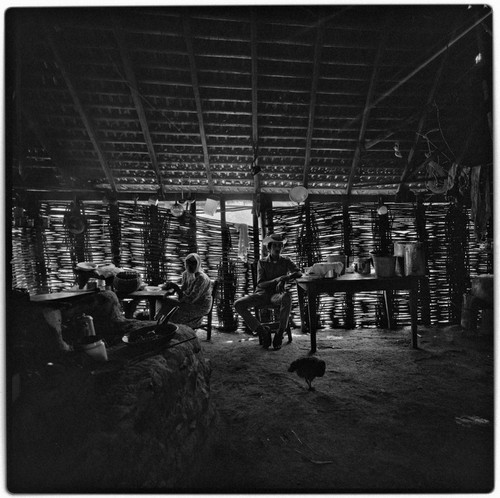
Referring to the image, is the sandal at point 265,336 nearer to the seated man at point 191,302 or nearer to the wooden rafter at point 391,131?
the seated man at point 191,302

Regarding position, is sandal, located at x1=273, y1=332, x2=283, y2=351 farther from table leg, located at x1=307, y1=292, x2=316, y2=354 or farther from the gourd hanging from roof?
the gourd hanging from roof

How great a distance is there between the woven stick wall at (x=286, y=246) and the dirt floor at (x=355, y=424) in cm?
179

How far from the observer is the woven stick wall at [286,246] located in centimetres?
632

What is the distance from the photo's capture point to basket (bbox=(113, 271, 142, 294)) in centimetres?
509

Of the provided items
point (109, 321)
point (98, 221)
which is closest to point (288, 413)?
point (109, 321)

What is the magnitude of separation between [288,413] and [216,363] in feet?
5.88

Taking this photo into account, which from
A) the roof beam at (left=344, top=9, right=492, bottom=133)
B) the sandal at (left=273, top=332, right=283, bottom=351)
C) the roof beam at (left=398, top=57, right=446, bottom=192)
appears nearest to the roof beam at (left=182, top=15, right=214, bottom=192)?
the roof beam at (left=344, top=9, right=492, bottom=133)

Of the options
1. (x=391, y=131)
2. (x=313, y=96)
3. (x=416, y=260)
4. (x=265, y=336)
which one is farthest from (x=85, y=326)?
(x=391, y=131)

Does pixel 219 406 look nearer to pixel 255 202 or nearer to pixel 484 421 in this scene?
pixel 484 421

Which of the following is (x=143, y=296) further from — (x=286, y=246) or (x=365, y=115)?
(x=365, y=115)

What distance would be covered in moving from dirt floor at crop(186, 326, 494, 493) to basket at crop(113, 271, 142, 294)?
2.00 meters

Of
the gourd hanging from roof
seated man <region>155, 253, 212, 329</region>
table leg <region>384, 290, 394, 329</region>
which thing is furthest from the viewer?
table leg <region>384, 290, 394, 329</region>

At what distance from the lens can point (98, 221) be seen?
6359 mm

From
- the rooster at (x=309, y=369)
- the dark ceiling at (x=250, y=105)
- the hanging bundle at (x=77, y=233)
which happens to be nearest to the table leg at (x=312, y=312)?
the rooster at (x=309, y=369)
